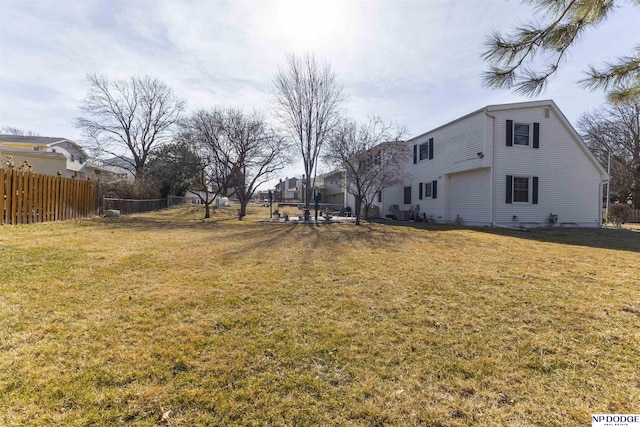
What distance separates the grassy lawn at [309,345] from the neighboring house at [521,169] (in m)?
9.67

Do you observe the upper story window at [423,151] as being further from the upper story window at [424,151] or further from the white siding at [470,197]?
the white siding at [470,197]

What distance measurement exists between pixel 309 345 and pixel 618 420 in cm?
214

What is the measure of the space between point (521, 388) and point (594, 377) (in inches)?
25.8

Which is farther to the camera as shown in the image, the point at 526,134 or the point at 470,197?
the point at 470,197

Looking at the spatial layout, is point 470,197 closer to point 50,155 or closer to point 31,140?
point 50,155

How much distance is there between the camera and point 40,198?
31.4ft

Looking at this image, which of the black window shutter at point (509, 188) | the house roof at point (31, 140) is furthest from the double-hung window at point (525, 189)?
the house roof at point (31, 140)

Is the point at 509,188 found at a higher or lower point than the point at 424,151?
lower

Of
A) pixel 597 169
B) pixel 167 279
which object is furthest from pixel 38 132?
pixel 597 169

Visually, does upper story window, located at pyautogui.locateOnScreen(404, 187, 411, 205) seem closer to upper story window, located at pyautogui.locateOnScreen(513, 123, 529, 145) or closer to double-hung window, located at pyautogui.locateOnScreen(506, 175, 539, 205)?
double-hung window, located at pyautogui.locateOnScreen(506, 175, 539, 205)

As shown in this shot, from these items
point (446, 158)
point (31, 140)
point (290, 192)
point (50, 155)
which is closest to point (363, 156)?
point (446, 158)

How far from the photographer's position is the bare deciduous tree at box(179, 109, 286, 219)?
57.6 feet

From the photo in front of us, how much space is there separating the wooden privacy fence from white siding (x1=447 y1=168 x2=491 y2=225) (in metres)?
17.6

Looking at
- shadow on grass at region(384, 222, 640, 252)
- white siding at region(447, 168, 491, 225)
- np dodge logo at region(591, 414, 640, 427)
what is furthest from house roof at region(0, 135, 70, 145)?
np dodge logo at region(591, 414, 640, 427)
